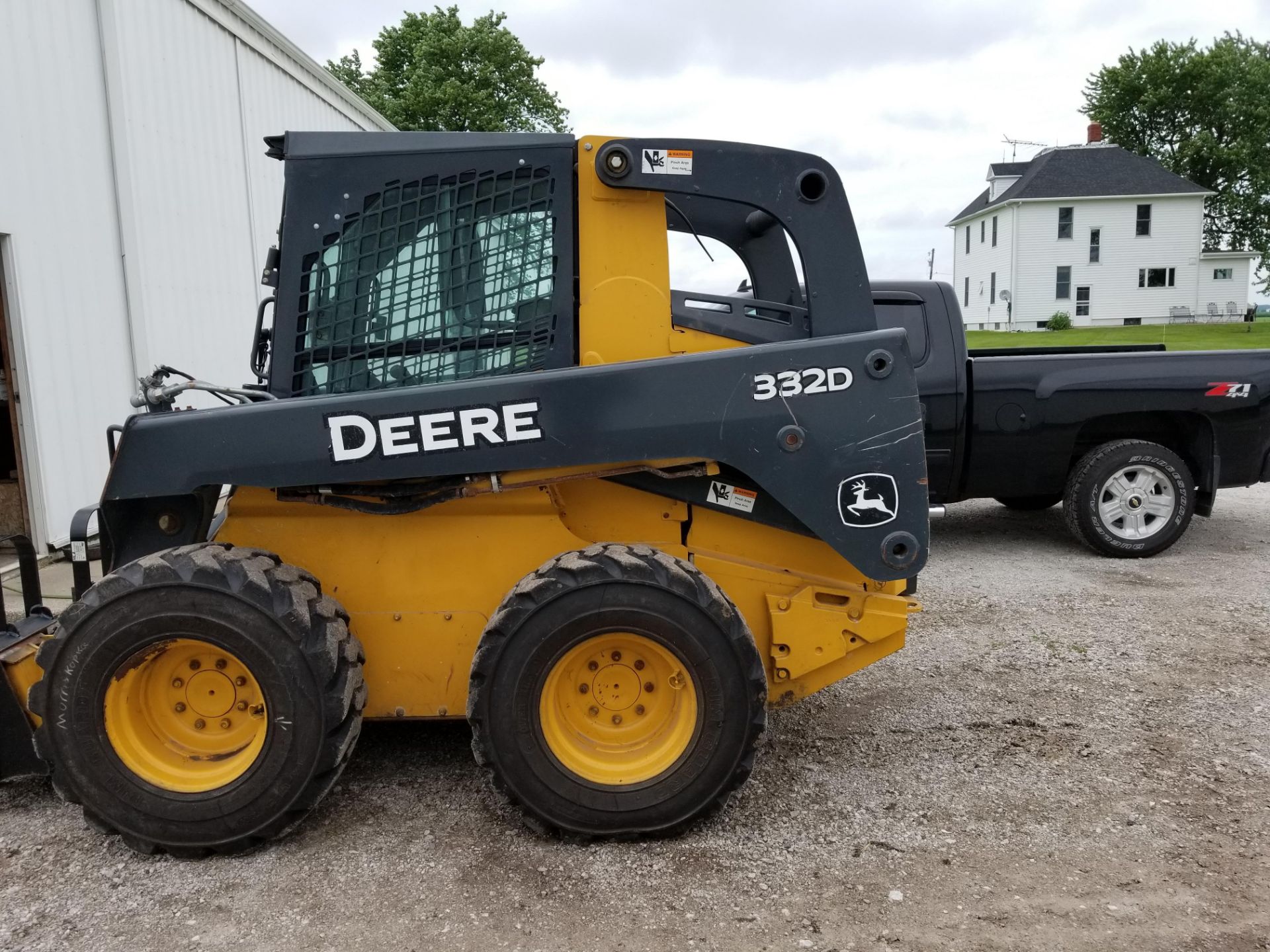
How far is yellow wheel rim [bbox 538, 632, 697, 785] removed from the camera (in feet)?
11.4

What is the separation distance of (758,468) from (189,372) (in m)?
7.11

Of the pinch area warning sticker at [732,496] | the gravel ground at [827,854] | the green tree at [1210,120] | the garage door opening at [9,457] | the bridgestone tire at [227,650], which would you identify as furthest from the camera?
the green tree at [1210,120]

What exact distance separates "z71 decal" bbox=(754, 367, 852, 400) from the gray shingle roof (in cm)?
4550

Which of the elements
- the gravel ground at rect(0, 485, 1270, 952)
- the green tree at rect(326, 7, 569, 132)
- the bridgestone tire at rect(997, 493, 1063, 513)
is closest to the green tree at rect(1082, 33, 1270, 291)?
the green tree at rect(326, 7, 569, 132)

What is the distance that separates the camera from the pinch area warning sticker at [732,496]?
374 centimetres

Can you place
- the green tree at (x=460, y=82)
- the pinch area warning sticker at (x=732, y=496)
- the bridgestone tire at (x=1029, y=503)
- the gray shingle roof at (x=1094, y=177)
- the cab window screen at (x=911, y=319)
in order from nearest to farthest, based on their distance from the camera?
the pinch area warning sticker at (x=732, y=496)
the cab window screen at (x=911, y=319)
the bridgestone tire at (x=1029, y=503)
the green tree at (x=460, y=82)
the gray shingle roof at (x=1094, y=177)

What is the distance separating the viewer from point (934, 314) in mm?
7484

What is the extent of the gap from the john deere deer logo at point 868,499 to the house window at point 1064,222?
4619 centimetres

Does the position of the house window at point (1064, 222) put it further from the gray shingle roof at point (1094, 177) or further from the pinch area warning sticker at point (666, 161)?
the pinch area warning sticker at point (666, 161)

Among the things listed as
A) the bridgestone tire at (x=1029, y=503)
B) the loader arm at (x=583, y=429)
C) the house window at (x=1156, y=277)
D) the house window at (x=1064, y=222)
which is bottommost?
the bridgestone tire at (x=1029, y=503)

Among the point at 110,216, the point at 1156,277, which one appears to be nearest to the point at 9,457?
the point at 110,216

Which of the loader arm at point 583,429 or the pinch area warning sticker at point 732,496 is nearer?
the loader arm at point 583,429

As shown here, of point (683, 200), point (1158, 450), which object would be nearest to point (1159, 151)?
point (1158, 450)

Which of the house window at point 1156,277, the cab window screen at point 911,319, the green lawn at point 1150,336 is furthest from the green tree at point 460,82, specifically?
the cab window screen at point 911,319
